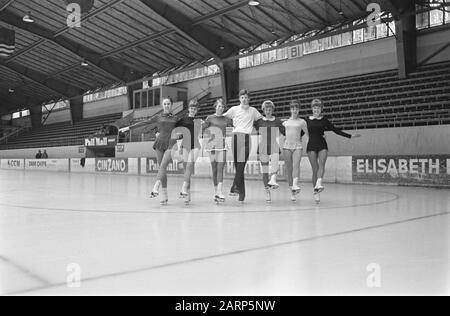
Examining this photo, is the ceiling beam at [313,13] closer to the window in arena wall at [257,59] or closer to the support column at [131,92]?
the window in arena wall at [257,59]

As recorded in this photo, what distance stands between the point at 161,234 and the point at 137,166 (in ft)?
58.3

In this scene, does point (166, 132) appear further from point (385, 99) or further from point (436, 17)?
point (436, 17)

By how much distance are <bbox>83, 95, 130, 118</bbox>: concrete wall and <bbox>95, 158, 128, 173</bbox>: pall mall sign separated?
11.3m

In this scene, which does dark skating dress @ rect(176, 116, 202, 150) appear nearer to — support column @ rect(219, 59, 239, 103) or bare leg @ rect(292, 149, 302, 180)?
bare leg @ rect(292, 149, 302, 180)

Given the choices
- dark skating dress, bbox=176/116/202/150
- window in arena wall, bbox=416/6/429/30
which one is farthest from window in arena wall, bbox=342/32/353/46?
dark skating dress, bbox=176/116/202/150

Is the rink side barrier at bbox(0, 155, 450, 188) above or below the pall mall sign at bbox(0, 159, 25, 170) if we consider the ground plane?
below

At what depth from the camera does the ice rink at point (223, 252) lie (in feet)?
7.93

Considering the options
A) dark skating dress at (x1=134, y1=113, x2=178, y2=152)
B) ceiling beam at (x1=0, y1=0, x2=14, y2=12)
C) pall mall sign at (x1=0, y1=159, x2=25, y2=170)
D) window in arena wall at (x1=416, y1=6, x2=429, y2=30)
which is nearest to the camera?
dark skating dress at (x1=134, y1=113, x2=178, y2=152)

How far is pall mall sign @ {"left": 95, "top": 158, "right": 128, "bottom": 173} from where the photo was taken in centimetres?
2252

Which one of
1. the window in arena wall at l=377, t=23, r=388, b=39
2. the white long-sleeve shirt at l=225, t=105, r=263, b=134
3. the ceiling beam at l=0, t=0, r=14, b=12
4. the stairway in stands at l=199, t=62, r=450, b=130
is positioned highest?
the ceiling beam at l=0, t=0, r=14, b=12

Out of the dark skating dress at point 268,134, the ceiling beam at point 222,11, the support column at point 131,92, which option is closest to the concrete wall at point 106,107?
the support column at point 131,92

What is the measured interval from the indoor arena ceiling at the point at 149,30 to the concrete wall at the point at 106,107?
2402 millimetres

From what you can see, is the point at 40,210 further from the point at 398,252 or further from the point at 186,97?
the point at 186,97
